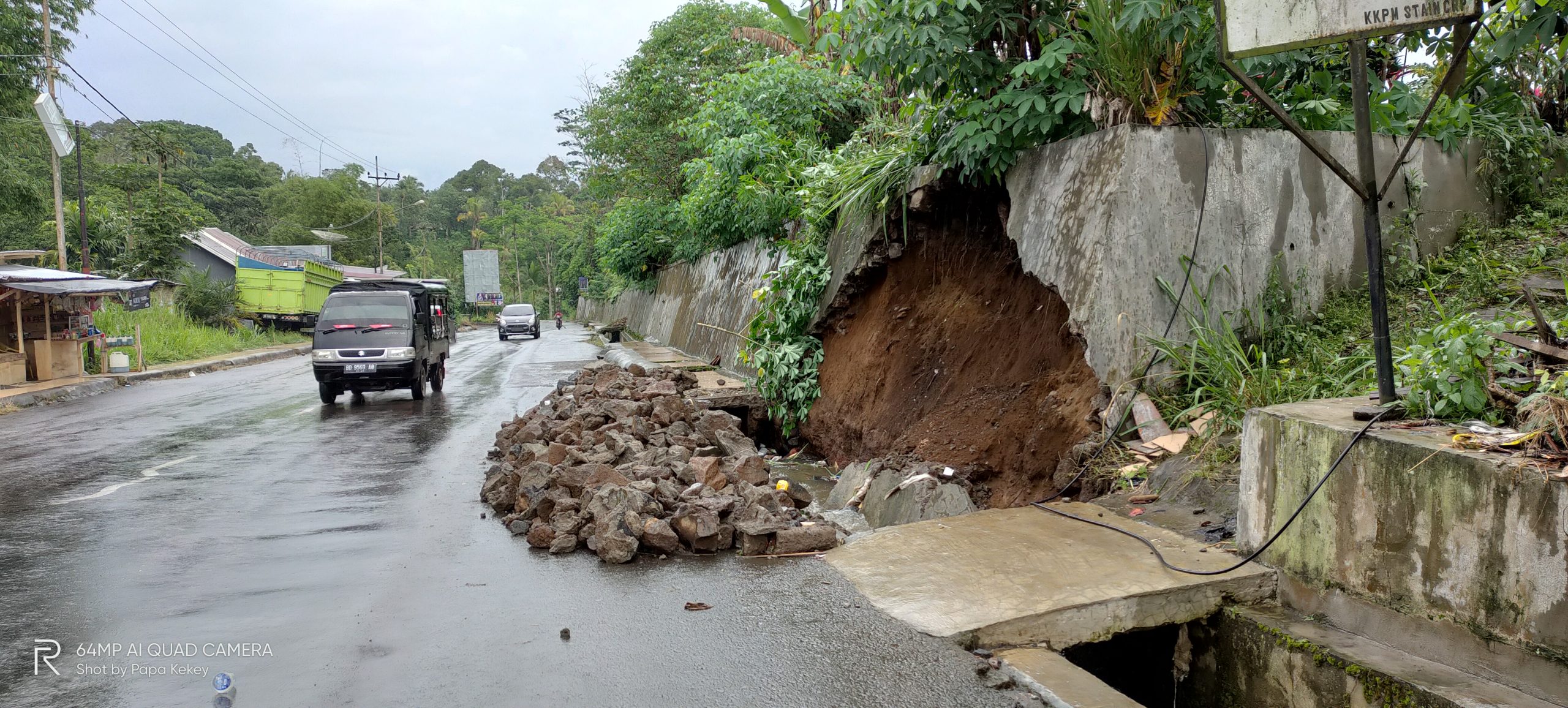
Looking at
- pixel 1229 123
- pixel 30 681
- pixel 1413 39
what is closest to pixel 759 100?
pixel 1229 123

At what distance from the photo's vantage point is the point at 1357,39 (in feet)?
12.1

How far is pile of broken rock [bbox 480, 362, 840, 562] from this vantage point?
550cm

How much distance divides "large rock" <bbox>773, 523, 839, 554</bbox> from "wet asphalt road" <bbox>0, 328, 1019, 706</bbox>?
0.18 m

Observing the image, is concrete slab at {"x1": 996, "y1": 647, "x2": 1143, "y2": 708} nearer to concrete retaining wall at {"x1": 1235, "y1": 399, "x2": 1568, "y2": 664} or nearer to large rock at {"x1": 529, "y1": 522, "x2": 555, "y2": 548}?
concrete retaining wall at {"x1": 1235, "y1": 399, "x2": 1568, "y2": 664}

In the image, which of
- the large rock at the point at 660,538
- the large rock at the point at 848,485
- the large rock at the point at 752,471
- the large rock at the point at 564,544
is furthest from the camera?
the large rock at the point at 848,485

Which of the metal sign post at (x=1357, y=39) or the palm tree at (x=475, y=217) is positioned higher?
the palm tree at (x=475, y=217)

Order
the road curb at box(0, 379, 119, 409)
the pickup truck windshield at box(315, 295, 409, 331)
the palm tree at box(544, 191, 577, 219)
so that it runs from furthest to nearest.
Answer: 1. the palm tree at box(544, 191, 577, 219)
2. the road curb at box(0, 379, 119, 409)
3. the pickup truck windshield at box(315, 295, 409, 331)

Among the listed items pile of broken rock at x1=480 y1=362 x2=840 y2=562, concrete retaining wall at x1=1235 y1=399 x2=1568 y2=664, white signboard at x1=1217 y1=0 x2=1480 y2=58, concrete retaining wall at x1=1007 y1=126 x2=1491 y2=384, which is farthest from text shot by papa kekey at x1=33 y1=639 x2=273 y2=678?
concrete retaining wall at x1=1007 y1=126 x2=1491 y2=384

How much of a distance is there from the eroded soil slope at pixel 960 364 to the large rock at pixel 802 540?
5.20ft

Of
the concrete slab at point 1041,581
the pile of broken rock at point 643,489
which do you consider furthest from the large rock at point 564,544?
the concrete slab at point 1041,581

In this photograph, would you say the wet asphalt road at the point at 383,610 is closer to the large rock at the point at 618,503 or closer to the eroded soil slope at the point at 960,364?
the large rock at the point at 618,503

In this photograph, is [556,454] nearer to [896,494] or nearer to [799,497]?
[799,497]

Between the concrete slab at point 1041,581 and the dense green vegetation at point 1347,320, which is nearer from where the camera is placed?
the concrete slab at point 1041,581

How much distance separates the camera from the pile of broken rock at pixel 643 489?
5504mm
